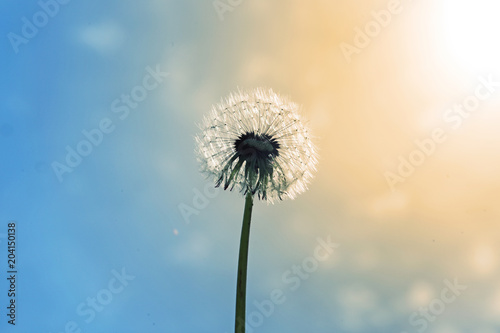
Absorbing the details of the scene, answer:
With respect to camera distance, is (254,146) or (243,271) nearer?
(243,271)

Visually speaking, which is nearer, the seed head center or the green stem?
the green stem

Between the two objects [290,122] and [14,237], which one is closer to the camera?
[14,237]

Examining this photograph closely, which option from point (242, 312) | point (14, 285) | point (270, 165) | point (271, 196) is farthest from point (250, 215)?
point (14, 285)

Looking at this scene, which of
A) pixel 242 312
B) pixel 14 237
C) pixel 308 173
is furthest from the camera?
pixel 308 173

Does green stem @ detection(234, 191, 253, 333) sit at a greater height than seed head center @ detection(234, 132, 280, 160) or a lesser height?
lesser

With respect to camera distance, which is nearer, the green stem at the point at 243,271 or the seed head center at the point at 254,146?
the green stem at the point at 243,271

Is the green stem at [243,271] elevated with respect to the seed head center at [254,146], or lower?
lower

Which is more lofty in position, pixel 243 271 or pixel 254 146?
pixel 254 146

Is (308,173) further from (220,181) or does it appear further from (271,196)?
(220,181)
